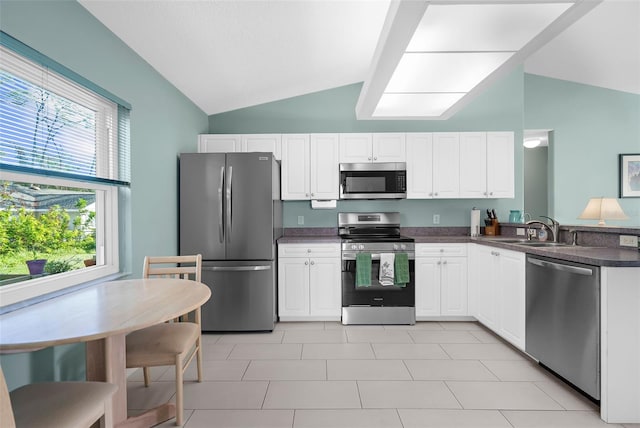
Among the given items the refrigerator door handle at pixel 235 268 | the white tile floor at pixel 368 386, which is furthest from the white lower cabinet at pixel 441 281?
Result: the refrigerator door handle at pixel 235 268

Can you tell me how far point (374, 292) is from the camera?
3.83 metres

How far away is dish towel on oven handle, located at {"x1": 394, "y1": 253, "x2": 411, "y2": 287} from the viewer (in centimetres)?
378

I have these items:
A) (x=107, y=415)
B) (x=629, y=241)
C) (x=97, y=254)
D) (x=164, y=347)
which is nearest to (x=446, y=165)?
(x=629, y=241)

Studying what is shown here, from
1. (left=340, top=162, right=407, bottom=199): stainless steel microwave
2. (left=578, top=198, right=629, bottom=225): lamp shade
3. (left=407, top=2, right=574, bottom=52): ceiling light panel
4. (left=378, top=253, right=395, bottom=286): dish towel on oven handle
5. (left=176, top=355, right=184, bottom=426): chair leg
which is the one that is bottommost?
(left=176, top=355, right=184, bottom=426): chair leg

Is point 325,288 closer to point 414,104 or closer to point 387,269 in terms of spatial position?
point 387,269

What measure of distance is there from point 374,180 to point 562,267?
2.20 m

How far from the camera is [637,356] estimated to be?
2004 millimetres

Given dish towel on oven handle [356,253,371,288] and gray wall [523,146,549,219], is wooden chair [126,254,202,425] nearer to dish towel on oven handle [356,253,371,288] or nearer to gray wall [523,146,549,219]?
dish towel on oven handle [356,253,371,288]

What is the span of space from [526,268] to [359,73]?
290 centimetres

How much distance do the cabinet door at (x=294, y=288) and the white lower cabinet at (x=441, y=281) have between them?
125 centimetres

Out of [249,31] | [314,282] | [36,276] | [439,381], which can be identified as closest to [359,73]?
[249,31]

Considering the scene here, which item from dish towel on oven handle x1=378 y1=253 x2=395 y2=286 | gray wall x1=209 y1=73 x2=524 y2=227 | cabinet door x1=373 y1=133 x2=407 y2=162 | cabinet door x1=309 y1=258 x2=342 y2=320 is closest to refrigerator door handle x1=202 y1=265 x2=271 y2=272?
cabinet door x1=309 y1=258 x2=342 y2=320

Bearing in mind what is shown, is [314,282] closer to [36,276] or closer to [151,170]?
[151,170]

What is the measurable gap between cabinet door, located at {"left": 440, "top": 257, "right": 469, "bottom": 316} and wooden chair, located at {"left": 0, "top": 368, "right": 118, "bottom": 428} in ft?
10.8
